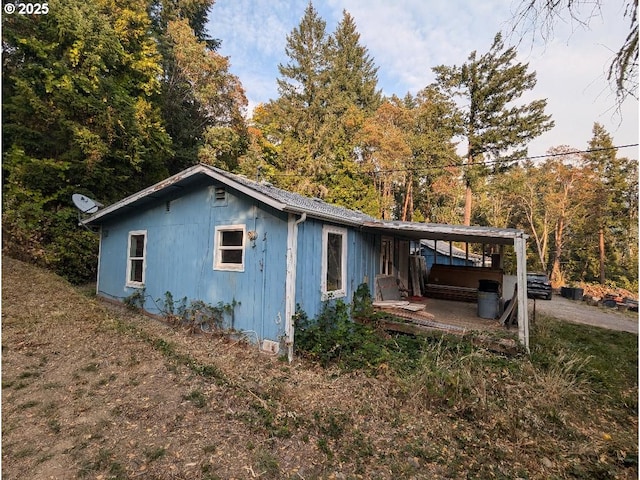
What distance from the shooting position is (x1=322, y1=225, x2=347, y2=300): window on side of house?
657 centimetres

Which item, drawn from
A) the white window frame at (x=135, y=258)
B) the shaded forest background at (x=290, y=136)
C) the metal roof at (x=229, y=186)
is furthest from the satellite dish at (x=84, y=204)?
the shaded forest background at (x=290, y=136)

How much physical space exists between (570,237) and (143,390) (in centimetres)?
3063

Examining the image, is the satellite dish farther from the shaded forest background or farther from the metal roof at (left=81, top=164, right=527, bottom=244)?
the shaded forest background

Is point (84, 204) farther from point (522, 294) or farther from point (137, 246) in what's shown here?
point (522, 294)

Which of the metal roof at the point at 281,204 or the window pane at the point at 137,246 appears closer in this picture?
the metal roof at the point at 281,204

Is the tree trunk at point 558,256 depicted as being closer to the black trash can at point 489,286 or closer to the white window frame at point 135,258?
the black trash can at point 489,286

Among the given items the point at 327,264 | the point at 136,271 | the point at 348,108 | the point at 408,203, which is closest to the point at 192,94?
the point at 348,108

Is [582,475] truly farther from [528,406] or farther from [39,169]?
[39,169]

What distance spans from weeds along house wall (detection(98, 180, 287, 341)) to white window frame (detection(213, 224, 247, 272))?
0.06 meters

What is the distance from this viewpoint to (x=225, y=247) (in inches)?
260

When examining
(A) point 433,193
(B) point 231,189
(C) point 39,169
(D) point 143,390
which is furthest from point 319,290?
(A) point 433,193

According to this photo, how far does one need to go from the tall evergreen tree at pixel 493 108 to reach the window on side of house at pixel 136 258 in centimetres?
1846

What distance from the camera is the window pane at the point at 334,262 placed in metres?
6.79

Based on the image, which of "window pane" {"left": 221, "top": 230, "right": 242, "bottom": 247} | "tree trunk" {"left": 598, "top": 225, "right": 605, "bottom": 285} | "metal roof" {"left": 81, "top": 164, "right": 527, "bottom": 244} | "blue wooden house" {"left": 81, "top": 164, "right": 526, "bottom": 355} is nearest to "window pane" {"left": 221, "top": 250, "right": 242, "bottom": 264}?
"blue wooden house" {"left": 81, "top": 164, "right": 526, "bottom": 355}
